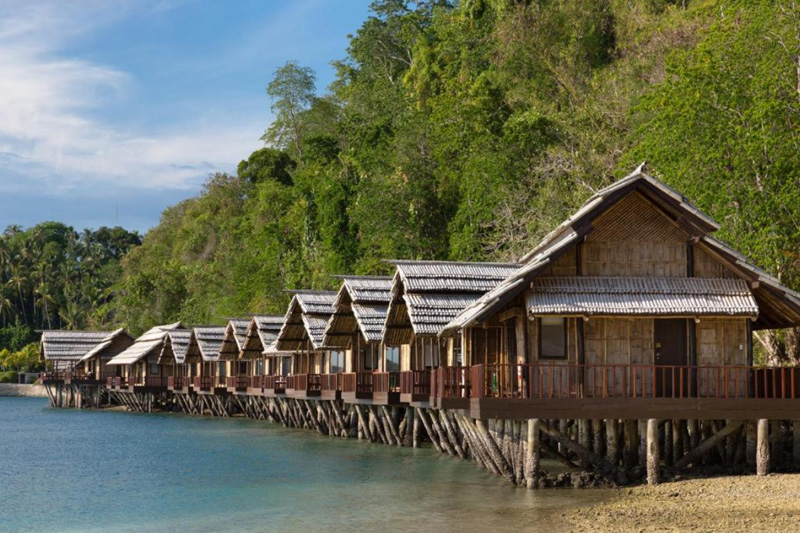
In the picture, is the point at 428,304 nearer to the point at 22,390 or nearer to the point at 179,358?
the point at 179,358

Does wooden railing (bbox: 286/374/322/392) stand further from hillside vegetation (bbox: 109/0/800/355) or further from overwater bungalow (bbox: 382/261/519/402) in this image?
overwater bungalow (bbox: 382/261/519/402)

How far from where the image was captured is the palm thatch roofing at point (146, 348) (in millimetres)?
70125

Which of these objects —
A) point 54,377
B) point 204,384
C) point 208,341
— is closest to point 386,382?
point 208,341

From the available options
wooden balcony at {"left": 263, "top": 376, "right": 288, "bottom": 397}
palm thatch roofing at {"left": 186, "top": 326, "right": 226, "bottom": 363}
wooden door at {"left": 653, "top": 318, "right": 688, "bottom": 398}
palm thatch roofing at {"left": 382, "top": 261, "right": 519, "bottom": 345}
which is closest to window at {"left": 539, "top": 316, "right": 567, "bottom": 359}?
wooden door at {"left": 653, "top": 318, "right": 688, "bottom": 398}

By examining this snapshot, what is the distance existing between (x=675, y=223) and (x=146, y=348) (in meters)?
53.7

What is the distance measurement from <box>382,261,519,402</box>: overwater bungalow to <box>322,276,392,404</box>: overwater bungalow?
1260mm

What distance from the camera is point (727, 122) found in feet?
93.8

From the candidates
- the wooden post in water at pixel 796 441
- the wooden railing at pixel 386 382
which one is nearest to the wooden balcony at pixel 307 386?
the wooden railing at pixel 386 382

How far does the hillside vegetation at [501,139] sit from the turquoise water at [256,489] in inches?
396

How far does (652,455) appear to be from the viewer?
21.4 m

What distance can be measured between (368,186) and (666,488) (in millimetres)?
38741

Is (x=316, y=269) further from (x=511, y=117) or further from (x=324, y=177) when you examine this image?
(x=511, y=117)

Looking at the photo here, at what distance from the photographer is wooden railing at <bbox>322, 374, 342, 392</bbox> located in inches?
1505

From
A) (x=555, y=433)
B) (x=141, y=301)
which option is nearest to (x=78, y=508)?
(x=555, y=433)
